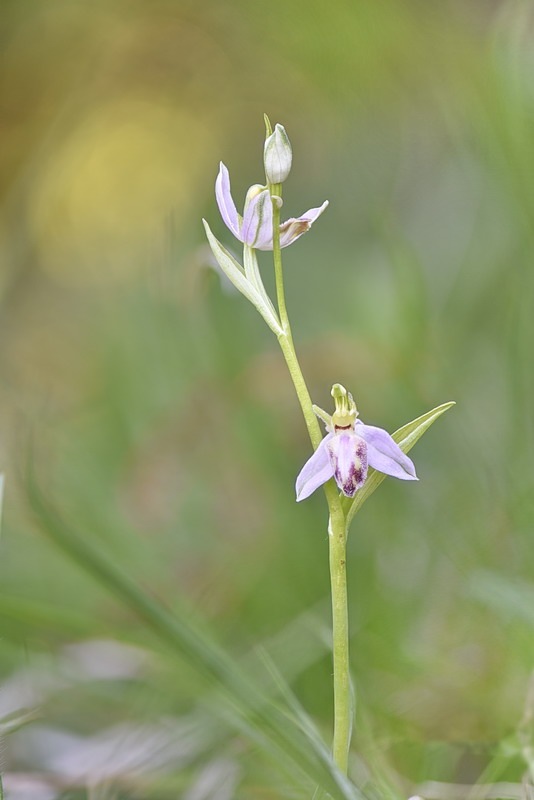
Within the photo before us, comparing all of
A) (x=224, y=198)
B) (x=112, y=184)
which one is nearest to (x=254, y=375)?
(x=224, y=198)

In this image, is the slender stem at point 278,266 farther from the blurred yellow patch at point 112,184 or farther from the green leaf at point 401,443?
the blurred yellow patch at point 112,184

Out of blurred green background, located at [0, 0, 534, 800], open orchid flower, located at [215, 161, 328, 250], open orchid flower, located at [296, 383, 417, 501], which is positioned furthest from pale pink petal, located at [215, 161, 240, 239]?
blurred green background, located at [0, 0, 534, 800]

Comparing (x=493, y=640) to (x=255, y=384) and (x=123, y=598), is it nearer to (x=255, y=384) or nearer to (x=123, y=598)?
(x=123, y=598)

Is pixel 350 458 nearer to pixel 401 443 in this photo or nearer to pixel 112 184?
pixel 401 443

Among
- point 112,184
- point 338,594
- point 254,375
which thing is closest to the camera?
point 338,594

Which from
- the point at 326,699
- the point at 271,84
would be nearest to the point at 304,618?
the point at 326,699
